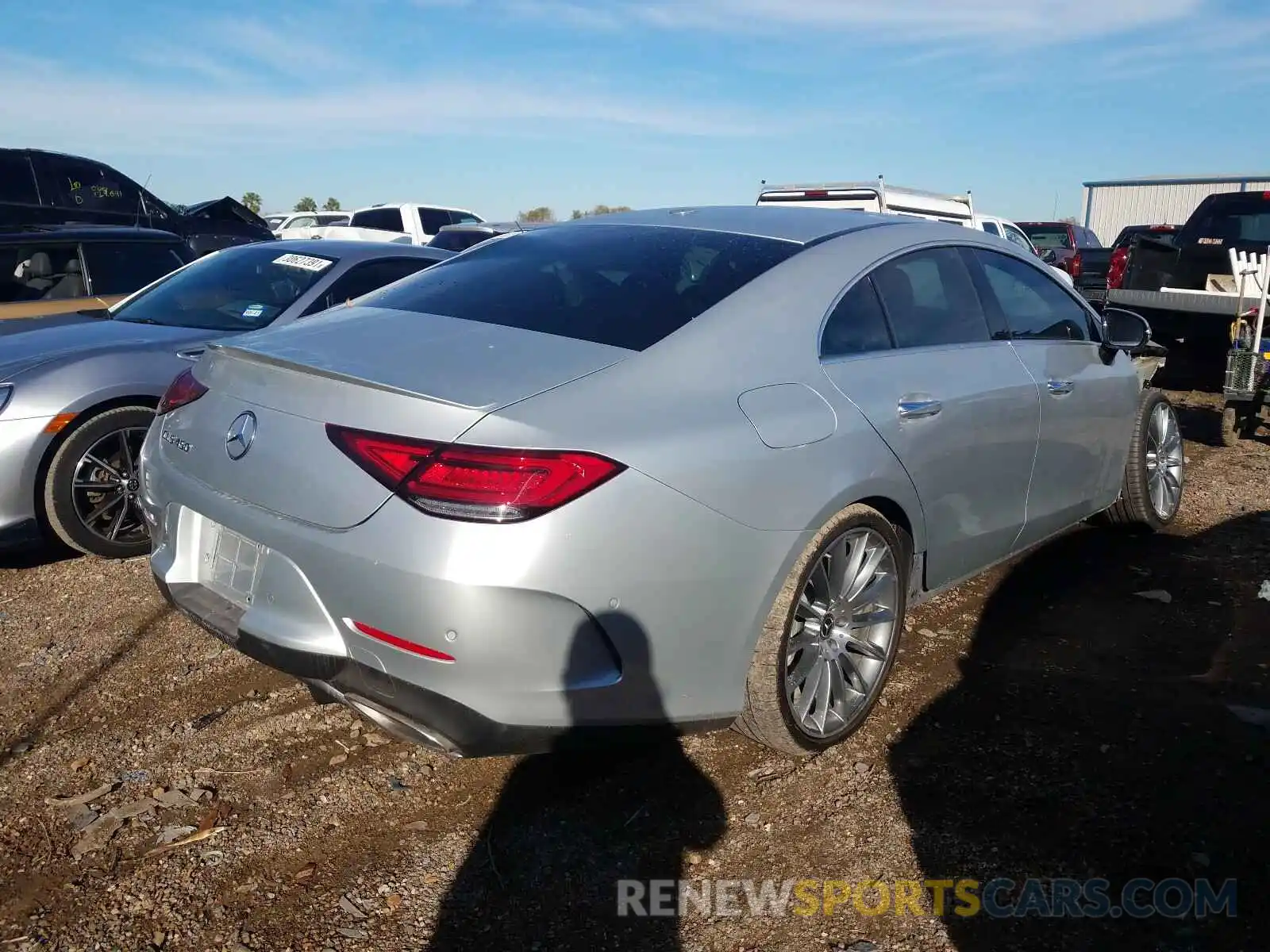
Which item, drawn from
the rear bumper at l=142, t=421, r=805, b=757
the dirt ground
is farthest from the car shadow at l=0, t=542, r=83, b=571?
the rear bumper at l=142, t=421, r=805, b=757

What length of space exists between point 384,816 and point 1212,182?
155ft

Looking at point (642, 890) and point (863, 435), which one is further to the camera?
point (863, 435)

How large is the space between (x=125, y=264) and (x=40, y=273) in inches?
20.7

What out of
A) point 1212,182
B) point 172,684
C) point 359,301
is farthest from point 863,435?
point 1212,182

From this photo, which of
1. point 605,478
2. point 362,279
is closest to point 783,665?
point 605,478

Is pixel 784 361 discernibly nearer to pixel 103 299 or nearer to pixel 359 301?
pixel 359 301

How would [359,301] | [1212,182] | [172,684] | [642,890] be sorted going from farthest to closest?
[1212,182]
[172,684]
[359,301]
[642,890]

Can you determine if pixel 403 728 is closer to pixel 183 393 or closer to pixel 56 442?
pixel 183 393

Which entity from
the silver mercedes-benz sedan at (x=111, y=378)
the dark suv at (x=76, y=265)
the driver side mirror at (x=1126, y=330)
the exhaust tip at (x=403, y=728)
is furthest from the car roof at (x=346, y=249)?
the driver side mirror at (x=1126, y=330)

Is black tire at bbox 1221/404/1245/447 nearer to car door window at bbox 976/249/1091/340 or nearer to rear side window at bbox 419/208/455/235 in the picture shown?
car door window at bbox 976/249/1091/340

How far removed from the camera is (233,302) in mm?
5473

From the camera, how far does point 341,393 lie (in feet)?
8.27

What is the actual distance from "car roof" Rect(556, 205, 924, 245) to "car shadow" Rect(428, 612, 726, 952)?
1.62m

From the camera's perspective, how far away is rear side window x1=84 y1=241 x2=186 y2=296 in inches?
267
